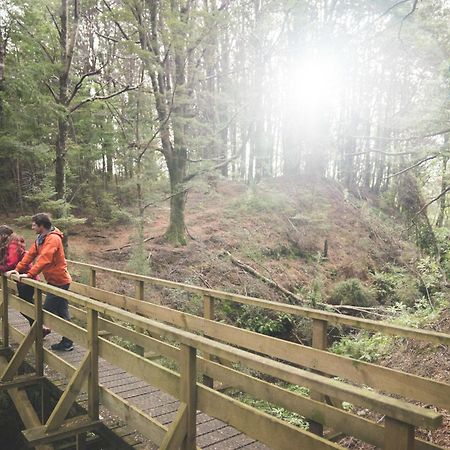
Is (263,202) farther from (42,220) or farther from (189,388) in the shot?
(189,388)

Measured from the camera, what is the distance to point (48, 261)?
19.1 ft

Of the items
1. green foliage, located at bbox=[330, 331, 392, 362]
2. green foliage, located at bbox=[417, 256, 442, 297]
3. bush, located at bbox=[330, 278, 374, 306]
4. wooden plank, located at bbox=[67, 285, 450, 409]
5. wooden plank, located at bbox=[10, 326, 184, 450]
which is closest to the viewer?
wooden plank, located at bbox=[67, 285, 450, 409]

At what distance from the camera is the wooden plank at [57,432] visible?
4211 millimetres

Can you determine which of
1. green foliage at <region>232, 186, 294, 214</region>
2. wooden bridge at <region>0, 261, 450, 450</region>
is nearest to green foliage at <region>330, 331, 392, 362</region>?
wooden bridge at <region>0, 261, 450, 450</region>

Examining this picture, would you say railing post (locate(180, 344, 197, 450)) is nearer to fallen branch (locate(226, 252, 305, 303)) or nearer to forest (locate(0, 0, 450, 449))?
forest (locate(0, 0, 450, 449))

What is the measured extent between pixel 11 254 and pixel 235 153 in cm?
1285

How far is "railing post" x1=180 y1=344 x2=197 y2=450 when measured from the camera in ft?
10.3

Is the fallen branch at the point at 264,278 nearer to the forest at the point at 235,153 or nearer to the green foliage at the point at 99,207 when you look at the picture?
the forest at the point at 235,153

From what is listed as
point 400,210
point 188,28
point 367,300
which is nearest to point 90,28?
point 188,28

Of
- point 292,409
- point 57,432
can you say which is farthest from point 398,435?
point 57,432

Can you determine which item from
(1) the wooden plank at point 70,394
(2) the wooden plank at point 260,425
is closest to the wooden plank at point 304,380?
(2) the wooden plank at point 260,425

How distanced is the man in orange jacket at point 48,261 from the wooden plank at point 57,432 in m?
2.04

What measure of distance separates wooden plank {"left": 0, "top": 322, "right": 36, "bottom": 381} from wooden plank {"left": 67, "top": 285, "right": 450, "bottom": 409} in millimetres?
1652

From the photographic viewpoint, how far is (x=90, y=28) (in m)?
19.3
